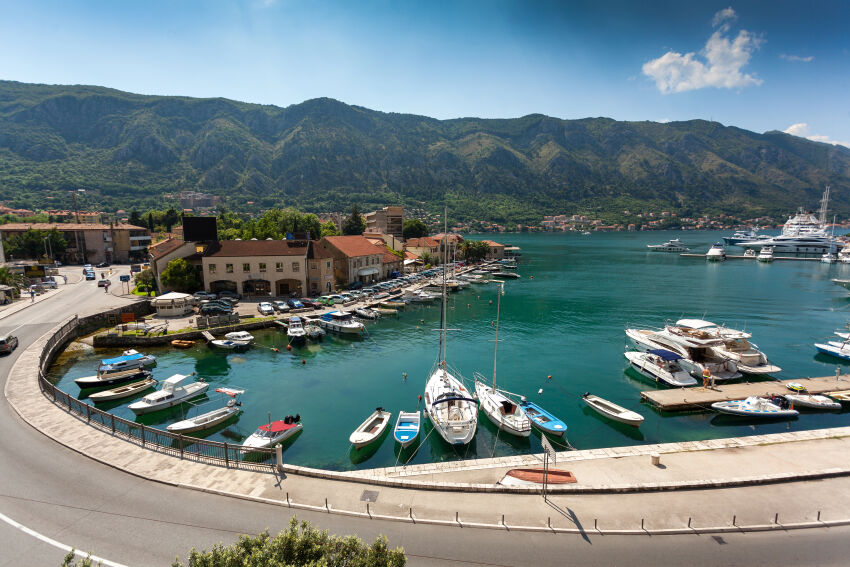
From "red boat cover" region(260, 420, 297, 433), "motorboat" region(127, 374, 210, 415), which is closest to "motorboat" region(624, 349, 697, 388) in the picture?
"red boat cover" region(260, 420, 297, 433)

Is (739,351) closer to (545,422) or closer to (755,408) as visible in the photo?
(755,408)

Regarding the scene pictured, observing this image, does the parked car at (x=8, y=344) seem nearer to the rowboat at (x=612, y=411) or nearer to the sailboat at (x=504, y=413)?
the sailboat at (x=504, y=413)

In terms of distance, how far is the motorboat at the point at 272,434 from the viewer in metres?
26.3

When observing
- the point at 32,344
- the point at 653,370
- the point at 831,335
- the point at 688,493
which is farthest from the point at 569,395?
the point at 32,344

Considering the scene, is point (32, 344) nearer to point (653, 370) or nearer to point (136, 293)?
point (136, 293)

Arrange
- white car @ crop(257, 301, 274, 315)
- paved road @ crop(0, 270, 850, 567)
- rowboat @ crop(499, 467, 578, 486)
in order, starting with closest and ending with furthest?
paved road @ crop(0, 270, 850, 567)
rowboat @ crop(499, 467, 578, 486)
white car @ crop(257, 301, 274, 315)

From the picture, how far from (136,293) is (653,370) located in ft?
239

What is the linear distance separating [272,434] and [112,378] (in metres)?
20.1

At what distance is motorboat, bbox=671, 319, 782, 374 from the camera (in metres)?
40.0

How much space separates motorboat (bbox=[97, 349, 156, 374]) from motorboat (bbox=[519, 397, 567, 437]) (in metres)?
36.8

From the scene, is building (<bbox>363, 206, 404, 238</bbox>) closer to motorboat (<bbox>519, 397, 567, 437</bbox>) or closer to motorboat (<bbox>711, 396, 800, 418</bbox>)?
motorboat (<bbox>519, 397, 567, 437</bbox>)

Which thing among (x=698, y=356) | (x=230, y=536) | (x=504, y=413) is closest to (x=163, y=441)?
(x=230, y=536)

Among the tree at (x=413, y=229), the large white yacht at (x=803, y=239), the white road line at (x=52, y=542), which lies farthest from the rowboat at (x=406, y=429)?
the large white yacht at (x=803, y=239)

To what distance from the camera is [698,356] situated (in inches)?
1645
